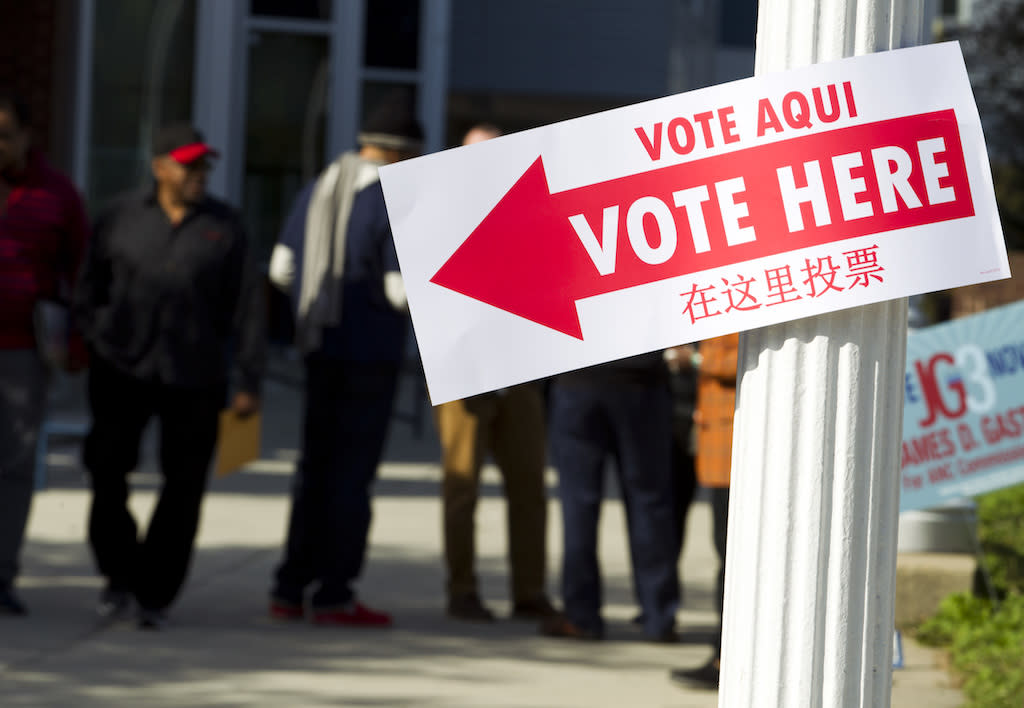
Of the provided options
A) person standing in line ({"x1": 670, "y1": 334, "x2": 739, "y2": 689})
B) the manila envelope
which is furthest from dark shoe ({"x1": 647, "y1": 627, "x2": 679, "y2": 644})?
the manila envelope

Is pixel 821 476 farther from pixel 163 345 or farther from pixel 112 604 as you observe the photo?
pixel 112 604

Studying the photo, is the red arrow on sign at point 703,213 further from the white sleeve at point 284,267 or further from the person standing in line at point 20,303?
the person standing in line at point 20,303

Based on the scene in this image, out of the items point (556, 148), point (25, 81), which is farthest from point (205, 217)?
point (25, 81)

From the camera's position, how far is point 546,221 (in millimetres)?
1987

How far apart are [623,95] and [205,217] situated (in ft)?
76.1

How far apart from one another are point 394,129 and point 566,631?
2001mm

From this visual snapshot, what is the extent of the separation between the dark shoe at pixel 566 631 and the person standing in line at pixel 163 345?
139 cm

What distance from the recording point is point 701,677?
518 cm

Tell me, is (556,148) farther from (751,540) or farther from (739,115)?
(751,540)

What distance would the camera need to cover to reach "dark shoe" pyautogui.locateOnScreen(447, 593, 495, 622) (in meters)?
6.23

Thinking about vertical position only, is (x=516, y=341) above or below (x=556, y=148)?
below

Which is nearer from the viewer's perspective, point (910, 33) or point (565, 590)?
point (910, 33)

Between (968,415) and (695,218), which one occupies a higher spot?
(695,218)

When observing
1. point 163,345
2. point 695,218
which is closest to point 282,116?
point 163,345
